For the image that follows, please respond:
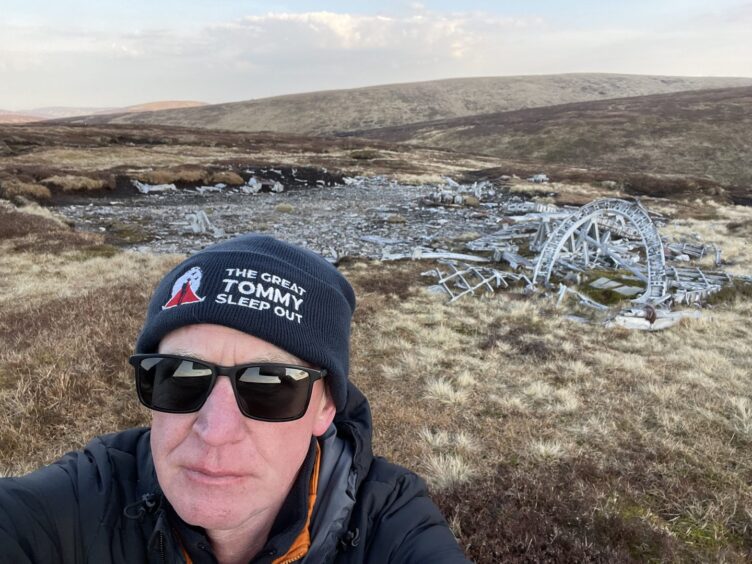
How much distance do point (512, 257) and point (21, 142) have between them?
139 feet

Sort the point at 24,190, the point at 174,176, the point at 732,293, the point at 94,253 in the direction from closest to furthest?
1. the point at 94,253
2. the point at 732,293
3. the point at 24,190
4. the point at 174,176

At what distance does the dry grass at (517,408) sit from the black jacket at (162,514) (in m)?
1.95

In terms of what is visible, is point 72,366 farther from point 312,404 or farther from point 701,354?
point 701,354

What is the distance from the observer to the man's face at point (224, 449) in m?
1.64

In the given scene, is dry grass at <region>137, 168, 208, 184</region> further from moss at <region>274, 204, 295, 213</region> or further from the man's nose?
the man's nose

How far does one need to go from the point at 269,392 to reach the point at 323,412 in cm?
37

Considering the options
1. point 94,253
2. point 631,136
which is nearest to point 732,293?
point 94,253

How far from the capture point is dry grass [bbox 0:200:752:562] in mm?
3977

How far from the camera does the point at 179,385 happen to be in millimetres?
1739

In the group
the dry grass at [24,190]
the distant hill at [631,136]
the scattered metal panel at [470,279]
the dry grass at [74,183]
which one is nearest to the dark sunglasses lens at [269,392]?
the scattered metal panel at [470,279]

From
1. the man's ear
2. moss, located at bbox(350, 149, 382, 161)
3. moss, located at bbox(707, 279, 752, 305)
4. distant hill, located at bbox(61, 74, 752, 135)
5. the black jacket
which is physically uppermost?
distant hill, located at bbox(61, 74, 752, 135)

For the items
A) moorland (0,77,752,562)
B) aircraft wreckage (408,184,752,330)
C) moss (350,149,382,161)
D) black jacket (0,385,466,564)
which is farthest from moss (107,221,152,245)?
moss (350,149,382,161)

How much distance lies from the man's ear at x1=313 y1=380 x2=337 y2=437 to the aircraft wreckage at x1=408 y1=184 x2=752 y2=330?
10176 mm

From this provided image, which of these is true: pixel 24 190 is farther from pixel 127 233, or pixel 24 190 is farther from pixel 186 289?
pixel 186 289
